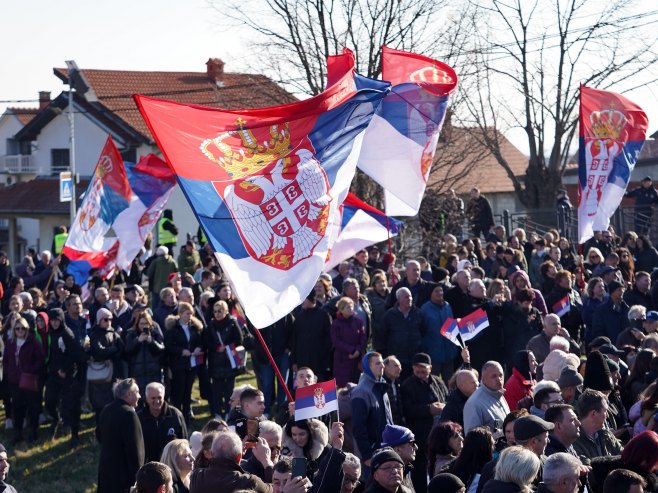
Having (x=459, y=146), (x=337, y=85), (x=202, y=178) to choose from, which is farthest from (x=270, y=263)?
(x=459, y=146)

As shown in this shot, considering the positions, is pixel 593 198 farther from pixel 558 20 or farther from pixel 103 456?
pixel 558 20

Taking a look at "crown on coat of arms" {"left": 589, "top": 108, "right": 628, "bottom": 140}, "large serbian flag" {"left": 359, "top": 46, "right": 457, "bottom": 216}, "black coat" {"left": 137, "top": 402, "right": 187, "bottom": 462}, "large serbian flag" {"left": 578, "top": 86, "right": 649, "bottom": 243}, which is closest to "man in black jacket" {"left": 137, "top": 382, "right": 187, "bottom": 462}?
"black coat" {"left": 137, "top": 402, "right": 187, "bottom": 462}

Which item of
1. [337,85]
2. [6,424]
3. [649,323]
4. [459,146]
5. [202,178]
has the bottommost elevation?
[6,424]

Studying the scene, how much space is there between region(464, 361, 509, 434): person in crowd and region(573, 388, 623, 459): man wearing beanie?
106 cm

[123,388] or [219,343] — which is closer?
[123,388]

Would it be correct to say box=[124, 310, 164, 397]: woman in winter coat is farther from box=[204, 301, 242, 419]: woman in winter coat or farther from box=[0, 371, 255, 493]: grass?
box=[0, 371, 255, 493]: grass

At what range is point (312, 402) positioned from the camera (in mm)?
8430

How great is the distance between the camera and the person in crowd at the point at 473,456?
25.4ft

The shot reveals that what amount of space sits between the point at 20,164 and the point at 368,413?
44.7 metres

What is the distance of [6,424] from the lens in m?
15.1

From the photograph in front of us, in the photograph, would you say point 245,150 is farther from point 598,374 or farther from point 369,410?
point 598,374

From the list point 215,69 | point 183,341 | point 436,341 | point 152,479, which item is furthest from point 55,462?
point 215,69

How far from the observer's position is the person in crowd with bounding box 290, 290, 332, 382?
1405 centimetres

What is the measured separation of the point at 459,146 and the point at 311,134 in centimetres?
2150
